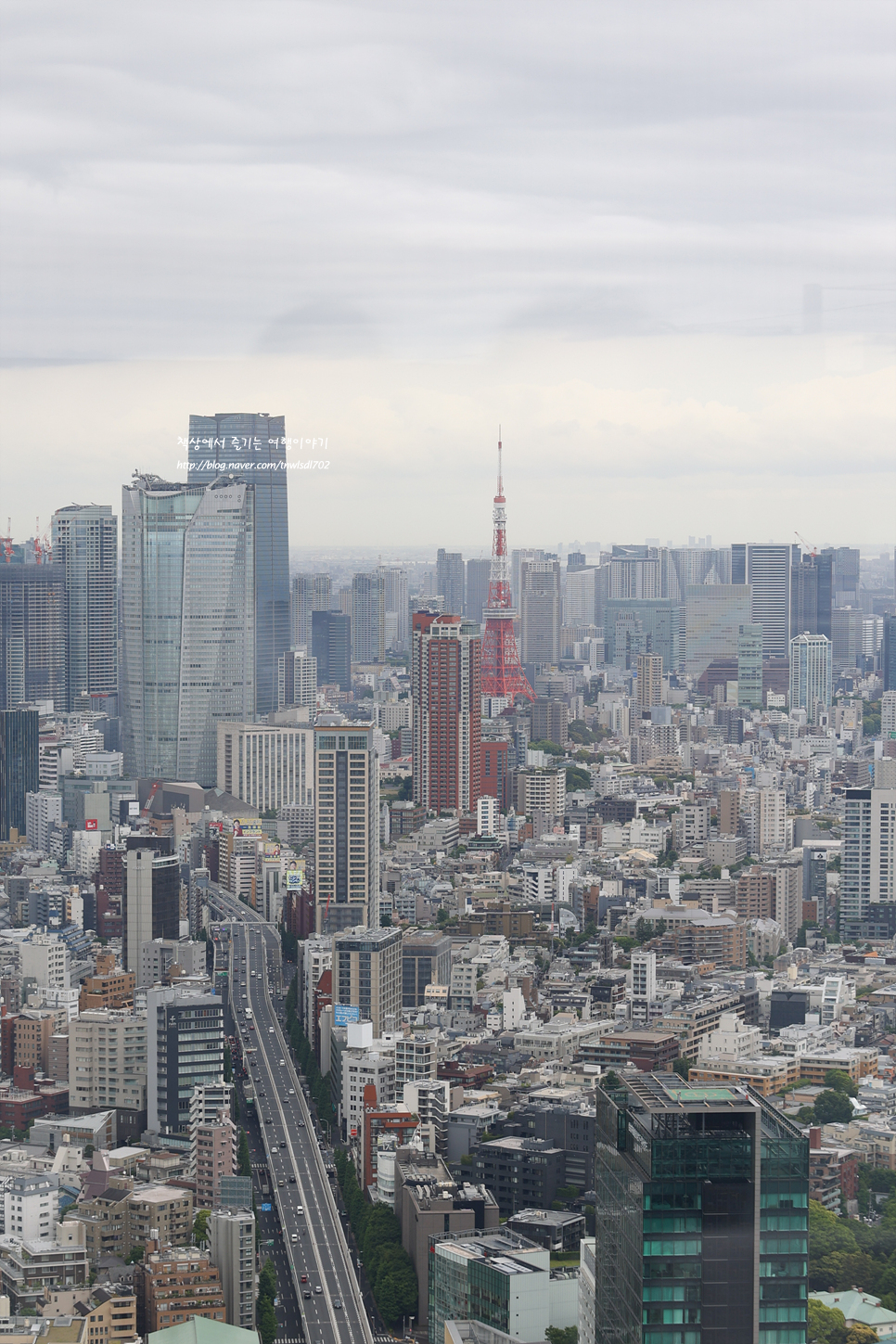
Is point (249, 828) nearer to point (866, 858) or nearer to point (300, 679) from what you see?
point (300, 679)

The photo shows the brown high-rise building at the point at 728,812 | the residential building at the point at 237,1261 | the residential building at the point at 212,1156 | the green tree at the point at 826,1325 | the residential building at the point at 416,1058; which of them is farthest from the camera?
the brown high-rise building at the point at 728,812

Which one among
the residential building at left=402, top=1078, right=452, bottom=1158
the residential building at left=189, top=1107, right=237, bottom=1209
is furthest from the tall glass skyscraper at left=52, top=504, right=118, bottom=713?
the residential building at left=189, top=1107, right=237, bottom=1209

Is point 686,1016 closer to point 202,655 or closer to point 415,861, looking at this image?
point 415,861

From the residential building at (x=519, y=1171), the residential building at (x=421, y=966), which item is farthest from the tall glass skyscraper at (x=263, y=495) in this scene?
the residential building at (x=519, y=1171)

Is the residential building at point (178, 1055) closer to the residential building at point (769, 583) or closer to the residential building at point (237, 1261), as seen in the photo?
the residential building at point (237, 1261)

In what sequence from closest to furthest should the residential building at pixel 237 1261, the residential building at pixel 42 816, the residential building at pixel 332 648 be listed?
the residential building at pixel 237 1261 < the residential building at pixel 42 816 < the residential building at pixel 332 648

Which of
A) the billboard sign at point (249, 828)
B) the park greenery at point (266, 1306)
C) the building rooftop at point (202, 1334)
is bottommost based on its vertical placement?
the park greenery at point (266, 1306)

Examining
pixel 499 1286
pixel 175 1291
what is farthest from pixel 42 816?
pixel 499 1286
